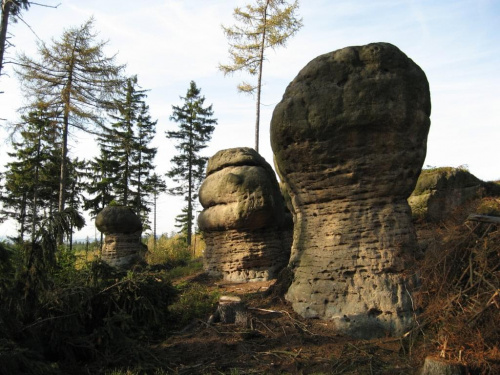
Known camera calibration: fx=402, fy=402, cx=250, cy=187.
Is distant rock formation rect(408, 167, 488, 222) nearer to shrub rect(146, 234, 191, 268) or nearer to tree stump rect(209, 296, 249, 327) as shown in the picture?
tree stump rect(209, 296, 249, 327)

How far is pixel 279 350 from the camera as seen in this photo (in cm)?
615

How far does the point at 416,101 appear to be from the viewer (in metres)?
7.31

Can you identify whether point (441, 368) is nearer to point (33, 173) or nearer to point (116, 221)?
point (116, 221)

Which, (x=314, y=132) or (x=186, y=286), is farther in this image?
(x=186, y=286)

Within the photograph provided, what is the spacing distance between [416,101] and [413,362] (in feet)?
14.5

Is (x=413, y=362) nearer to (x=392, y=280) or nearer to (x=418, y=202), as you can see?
(x=392, y=280)

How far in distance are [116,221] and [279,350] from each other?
14.3 m

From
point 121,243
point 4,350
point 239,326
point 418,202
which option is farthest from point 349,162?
point 121,243

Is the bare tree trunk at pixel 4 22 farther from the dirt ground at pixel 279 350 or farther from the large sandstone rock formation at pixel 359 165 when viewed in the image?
the dirt ground at pixel 279 350

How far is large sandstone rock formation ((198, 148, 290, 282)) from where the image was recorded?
12.9 m

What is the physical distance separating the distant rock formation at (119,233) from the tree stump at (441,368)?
1576 cm

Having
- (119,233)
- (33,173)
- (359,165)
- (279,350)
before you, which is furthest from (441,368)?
(33,173)

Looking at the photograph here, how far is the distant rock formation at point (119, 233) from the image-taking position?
61.6 ft

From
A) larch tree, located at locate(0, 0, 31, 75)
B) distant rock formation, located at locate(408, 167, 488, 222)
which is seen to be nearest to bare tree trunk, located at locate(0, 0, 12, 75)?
larch tree, located at locate(0, 0, 31, 75)
